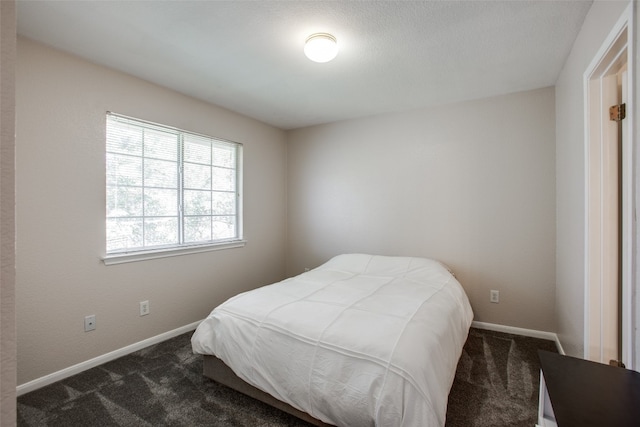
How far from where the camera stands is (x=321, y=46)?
1.90 metres

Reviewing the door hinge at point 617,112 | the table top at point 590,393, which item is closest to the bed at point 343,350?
the table top at point 590,393

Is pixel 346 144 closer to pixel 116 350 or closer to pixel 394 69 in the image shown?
pixel 394 69

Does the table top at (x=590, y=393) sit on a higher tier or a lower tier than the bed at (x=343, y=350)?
higher

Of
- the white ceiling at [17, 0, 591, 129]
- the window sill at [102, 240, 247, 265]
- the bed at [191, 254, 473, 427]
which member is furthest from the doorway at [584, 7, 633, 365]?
the window sill at [102, 240, 247, 265]

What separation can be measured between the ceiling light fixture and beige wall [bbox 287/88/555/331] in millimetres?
1741

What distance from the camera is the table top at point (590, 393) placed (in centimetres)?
76

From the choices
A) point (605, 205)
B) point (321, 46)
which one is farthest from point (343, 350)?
point (321, 46)

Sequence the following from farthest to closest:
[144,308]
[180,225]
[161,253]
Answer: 1. [180,225]
2. [161,253]
3. [144,308]

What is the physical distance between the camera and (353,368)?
1453mm

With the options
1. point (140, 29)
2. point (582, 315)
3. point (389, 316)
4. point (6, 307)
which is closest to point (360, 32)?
point (140, 29)

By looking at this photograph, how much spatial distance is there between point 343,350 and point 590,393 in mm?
954

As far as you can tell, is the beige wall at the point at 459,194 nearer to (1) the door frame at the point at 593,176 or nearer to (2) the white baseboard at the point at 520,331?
(2) the white baseboard at the point at 520,331

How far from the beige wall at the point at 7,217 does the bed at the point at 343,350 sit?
1284mm

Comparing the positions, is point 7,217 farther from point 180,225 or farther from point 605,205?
point 180,225
